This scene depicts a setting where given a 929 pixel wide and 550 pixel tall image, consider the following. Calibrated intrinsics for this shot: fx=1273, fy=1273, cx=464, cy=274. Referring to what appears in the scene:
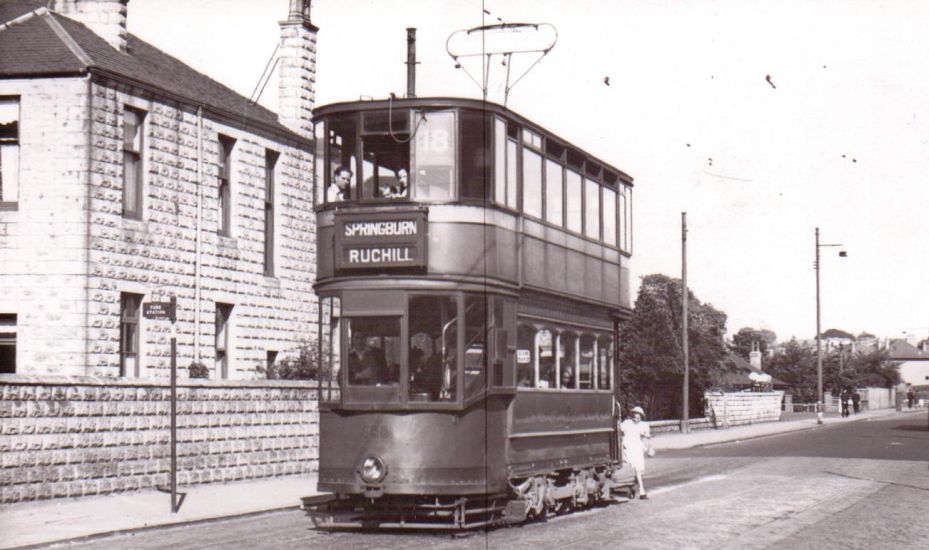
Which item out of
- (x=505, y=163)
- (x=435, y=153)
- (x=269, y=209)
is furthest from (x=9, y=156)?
(x=505, y=163)

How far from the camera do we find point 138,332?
2556 cm

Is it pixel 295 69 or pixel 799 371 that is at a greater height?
pixel 295 69

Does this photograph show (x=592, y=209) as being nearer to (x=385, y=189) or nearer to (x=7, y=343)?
(x=385, y=189)

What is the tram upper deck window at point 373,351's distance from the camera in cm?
1509

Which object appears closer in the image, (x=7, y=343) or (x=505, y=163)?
(x=505, y=163)

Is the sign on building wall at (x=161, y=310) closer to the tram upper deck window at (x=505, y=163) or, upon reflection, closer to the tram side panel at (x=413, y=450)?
the tram side panel at (x=413, y=450)

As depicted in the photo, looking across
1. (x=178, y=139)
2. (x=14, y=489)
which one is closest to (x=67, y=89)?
(x=178, y=139)

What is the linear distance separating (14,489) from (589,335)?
28.4ft

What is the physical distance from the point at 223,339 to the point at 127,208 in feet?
15.0

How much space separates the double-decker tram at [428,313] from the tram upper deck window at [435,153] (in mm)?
15

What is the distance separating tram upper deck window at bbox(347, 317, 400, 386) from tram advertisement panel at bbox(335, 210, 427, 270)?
68 centimetres

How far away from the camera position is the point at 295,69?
32469mm

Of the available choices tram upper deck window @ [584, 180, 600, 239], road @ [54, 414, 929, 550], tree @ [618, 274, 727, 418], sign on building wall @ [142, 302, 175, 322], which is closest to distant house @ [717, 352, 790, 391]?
tree @ [618, 274, 727, 418]

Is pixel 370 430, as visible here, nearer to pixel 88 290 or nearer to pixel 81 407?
pixel 81 407
